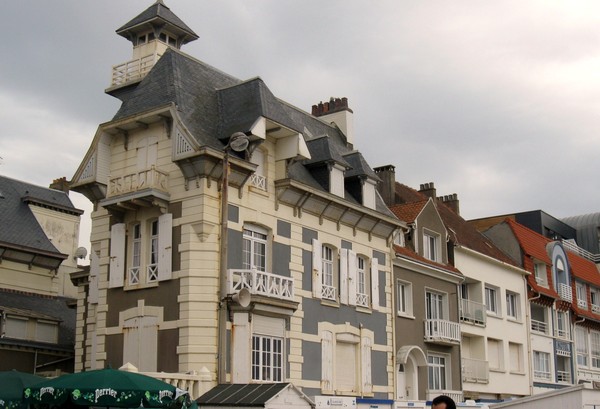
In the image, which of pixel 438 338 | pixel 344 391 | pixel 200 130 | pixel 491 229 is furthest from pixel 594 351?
pixel 200 130

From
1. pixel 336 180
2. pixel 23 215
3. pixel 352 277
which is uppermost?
pixel 23 215

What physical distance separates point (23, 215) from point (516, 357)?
22.4 meters

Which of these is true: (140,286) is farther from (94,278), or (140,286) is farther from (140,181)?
(140,181)

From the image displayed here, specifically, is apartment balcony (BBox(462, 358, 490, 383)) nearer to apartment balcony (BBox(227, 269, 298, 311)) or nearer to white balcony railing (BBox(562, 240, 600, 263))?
apartment balcony (BBox(227, 269, 298, 311))

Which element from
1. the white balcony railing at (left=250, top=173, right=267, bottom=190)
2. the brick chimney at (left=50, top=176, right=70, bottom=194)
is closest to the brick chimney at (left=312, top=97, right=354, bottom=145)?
the white balcony railing at (left=250, top=173, right=267, bottom=190)

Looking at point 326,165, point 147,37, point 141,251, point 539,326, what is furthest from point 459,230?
point 141,251

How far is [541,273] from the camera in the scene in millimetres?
44062

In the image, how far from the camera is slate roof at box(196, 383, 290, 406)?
1872 cm

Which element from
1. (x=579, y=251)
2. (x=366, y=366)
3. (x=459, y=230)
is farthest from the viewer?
(x=579, y=251)

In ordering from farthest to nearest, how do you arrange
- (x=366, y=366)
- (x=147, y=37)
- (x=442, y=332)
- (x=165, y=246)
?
(x=442, y=332) < (x=147, y=37) < (x=366, y=366) < (x=165, y=246)

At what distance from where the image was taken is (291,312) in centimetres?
2533

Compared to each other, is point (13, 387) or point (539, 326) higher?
point (539, 326)

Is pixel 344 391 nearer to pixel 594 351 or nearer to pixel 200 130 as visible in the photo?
pixel 200 130

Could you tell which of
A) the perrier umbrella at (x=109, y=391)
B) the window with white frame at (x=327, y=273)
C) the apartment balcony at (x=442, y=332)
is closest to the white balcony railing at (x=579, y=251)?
the apartment balcony at (x=442, y=332)
